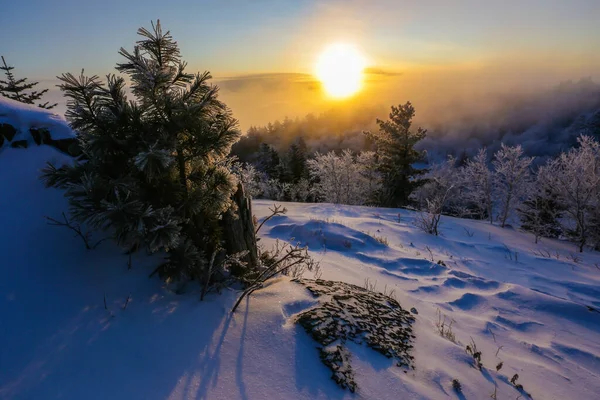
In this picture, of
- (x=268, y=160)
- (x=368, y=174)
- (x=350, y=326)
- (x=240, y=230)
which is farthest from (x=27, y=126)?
(x=268, y=160)

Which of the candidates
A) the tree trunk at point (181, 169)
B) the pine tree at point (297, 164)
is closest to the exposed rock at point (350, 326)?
the tree trunk at point (181, 169)

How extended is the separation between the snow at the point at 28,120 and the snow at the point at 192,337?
0.30m

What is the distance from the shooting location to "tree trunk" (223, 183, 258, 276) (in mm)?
3434

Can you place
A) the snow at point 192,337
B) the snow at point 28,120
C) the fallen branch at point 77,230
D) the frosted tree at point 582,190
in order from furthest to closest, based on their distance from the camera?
the frosted tree at point 582,190 → the snow at point 28,120 → the fallen branch at point 77,230 → the snow at point 192,337

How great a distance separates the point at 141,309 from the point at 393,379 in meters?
2.05

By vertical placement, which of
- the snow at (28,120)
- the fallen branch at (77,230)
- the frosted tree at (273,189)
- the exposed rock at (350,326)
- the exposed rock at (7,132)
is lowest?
the frosted tree at (273,189)

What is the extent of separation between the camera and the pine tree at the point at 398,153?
2234cm

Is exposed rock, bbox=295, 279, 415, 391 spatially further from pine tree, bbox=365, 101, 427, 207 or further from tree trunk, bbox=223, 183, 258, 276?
pine tree, bbox=365, 101, 427, 207

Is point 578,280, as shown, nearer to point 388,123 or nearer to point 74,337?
point 74,337

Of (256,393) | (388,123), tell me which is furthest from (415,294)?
(388,123)

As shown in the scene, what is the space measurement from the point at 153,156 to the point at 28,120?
8.82 ft

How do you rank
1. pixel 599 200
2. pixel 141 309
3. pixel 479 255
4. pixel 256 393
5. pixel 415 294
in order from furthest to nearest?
pixel 599 200 → pixel 479 255 → pixel 415 294 → pixel 141 309 → pixel 256 393

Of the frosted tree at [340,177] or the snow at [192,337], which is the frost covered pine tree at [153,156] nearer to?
the snow at [192,337]

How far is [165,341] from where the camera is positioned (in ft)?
7.60
